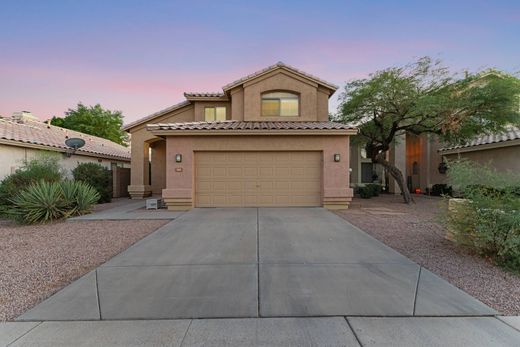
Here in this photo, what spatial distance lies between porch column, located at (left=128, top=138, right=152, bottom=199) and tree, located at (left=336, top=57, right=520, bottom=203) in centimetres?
1241

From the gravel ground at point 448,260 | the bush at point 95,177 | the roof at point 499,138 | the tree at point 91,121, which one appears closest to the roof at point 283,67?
the gravel ground at point 448,260

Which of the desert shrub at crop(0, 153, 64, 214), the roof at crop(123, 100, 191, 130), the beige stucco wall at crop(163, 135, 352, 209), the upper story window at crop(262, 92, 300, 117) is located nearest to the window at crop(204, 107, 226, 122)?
the roof at crop(123, 100, 191, 130)

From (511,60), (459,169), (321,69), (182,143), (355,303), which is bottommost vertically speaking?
(355,303)

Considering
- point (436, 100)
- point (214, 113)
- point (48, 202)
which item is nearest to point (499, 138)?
point (436, 100)

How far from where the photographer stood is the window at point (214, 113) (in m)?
16.1

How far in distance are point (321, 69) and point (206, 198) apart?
1135cm

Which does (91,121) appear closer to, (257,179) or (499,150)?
(257,179)

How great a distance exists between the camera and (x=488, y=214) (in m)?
5.29

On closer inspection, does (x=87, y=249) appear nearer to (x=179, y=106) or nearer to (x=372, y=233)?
(x=372, y=233)

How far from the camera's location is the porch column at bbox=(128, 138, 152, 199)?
16859 mm

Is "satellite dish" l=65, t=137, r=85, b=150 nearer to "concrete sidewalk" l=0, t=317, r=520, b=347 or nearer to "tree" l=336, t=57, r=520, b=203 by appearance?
"concrete sidewalk" l=0, t=317, r=520, b=347

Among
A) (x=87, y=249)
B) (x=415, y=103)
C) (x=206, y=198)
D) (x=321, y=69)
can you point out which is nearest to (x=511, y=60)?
(x=415, y=103)

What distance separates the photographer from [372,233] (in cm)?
774

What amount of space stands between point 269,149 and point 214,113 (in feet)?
18.6
